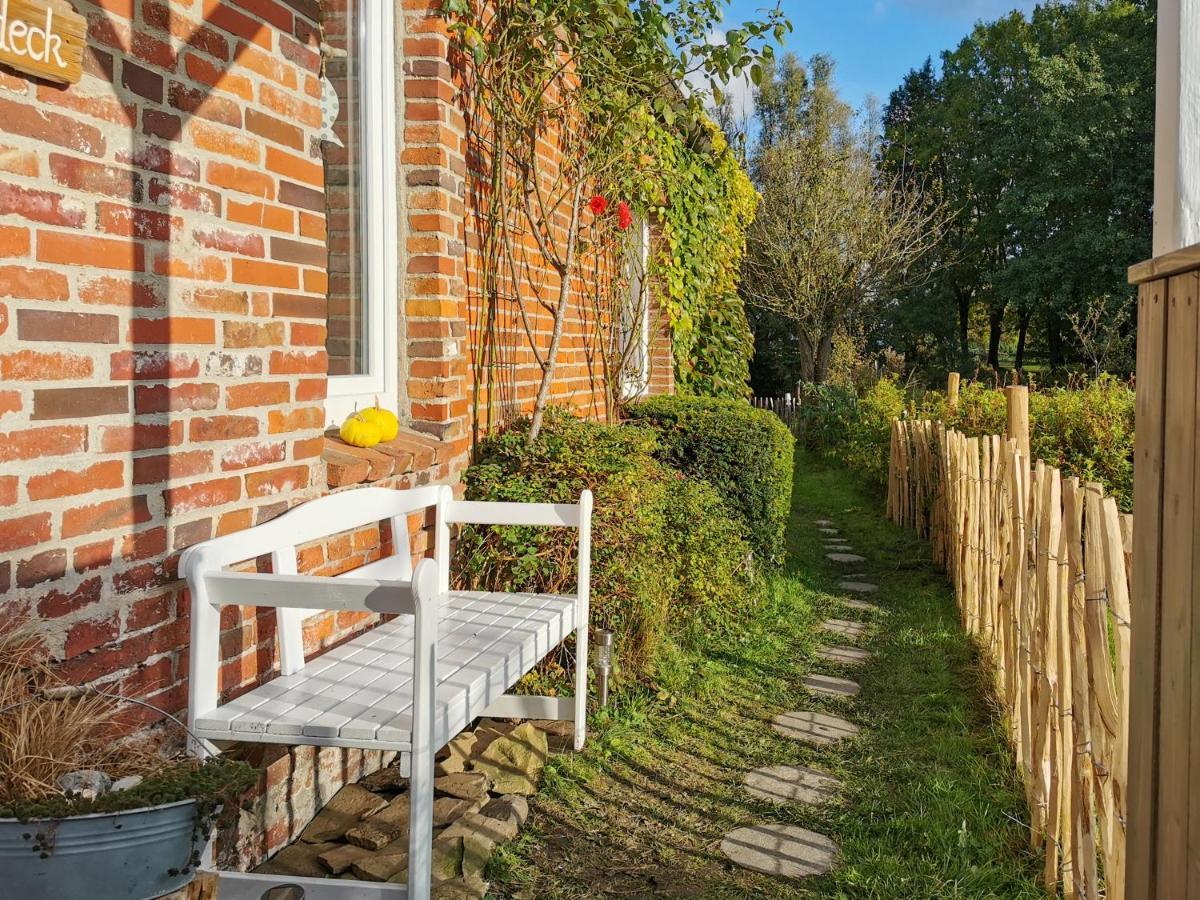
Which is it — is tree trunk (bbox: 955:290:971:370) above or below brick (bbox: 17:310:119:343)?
above

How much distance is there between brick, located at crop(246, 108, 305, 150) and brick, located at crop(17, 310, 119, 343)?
0.80 meters

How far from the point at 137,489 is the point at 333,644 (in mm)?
1106

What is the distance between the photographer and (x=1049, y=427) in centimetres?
789

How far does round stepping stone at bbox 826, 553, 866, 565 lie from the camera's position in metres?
8.31

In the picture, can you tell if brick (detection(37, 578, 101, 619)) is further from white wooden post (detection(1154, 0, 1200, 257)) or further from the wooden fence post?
the wooden fence post

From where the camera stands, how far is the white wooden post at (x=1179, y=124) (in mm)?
1786

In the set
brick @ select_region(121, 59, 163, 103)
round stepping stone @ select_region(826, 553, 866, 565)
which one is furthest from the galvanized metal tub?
round stepping stone @ select_region(826, 553, 866, 565)

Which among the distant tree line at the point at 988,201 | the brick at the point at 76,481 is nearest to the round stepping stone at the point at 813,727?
the brick at the point at 76,481

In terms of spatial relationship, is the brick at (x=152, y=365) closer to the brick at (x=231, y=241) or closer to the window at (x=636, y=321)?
the brick at (x=231, y=241)

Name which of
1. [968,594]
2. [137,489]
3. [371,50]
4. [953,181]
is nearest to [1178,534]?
[137,489]

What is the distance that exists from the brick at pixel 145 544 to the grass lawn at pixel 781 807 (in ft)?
4.56

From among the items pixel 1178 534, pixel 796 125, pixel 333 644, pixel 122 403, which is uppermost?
pixel 796 125

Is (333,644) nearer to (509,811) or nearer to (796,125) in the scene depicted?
(509,811)

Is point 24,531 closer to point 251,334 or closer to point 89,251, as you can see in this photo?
point 89,251
